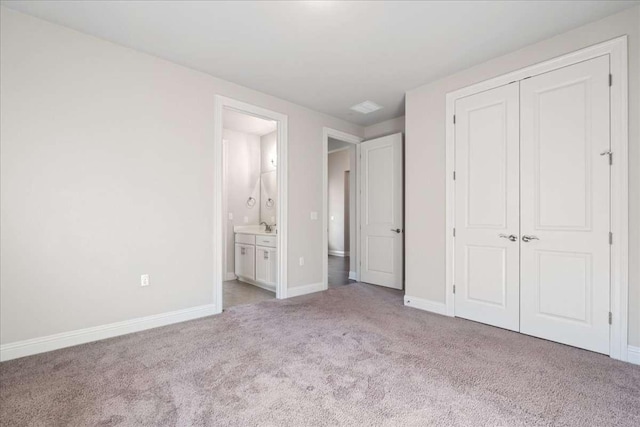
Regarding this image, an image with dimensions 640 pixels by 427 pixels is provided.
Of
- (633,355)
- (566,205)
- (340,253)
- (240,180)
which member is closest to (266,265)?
(240,180)

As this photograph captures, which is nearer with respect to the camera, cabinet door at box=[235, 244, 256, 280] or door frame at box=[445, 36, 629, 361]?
door frame at box=[445, 36, 629, 361]

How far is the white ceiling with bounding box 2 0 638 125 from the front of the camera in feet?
7.30

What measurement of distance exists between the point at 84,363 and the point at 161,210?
1384 mm

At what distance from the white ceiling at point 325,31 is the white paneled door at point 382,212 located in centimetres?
141

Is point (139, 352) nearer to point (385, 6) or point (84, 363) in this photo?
point (84, 363)

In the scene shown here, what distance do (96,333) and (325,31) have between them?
10.7 ft

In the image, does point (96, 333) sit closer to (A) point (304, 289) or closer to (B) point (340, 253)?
(A) point (304, 289)

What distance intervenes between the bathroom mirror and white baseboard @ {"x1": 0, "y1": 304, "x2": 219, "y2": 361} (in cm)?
259

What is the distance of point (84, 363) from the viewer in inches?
85.0

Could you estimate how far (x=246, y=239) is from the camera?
193 inches

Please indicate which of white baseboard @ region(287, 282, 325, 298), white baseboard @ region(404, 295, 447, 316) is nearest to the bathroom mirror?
white baseboard @ region(287, 282, 325, 298)

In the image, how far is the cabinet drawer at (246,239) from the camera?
4699 mm

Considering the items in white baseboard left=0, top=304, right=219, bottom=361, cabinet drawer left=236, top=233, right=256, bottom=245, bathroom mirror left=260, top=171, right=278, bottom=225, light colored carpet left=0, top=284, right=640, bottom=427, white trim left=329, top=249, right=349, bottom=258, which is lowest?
white trim left=329, top=249, right=349, bottom=258

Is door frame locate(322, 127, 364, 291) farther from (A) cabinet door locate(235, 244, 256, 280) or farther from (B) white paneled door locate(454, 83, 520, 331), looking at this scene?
(B) white paneled door locate(454, 83, 520, 331)
